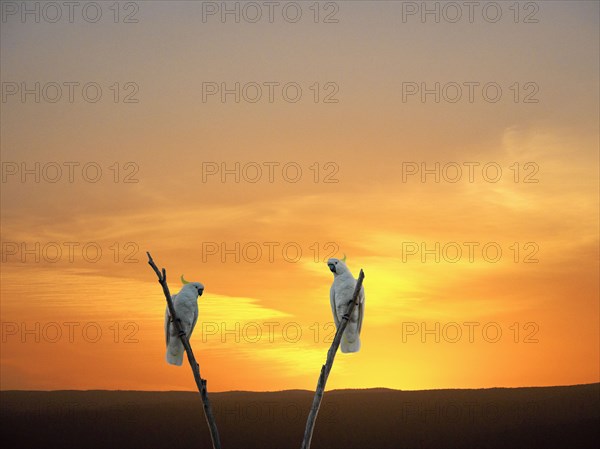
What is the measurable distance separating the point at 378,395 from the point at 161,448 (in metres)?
6.62

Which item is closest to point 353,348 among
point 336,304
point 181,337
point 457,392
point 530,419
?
point 336,304

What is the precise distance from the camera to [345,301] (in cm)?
938

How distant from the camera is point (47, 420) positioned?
1916cm

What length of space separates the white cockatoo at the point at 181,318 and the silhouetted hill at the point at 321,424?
8.25m

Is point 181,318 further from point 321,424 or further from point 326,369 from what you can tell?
point 321,424

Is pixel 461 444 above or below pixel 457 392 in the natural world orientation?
below

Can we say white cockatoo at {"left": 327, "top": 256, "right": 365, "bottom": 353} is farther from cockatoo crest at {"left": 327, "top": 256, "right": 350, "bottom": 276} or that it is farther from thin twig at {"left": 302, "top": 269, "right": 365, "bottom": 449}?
thin twig at {"left": 302, "top": 269, "right": 365, "bottom": 449}

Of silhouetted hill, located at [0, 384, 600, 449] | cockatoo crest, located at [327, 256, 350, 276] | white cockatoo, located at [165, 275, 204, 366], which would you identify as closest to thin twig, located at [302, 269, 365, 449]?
cockatoo crest, located at [327, 256, 350, 276]

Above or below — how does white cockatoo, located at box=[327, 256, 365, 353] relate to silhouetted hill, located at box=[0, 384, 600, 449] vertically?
above

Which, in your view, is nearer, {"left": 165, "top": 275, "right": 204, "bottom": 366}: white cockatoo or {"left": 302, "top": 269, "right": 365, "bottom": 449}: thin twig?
{"left": 302, "top": 269, "right": 365, "bottom": 449}: thin twig

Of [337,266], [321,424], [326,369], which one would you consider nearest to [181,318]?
[326,369]

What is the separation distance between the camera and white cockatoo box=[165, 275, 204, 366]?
9562 millimetres

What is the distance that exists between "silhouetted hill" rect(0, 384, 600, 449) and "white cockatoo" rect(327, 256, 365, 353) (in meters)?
8.66

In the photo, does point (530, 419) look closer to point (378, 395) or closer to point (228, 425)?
point (378, 395)
